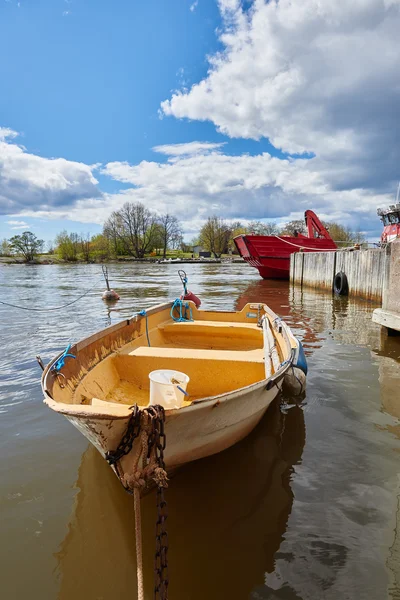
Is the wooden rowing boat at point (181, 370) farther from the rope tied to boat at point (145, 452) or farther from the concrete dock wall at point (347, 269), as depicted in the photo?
the concrete dock wall at point (347, 269)

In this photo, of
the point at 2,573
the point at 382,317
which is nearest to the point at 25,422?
the point at 2,573

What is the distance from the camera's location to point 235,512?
3.17m

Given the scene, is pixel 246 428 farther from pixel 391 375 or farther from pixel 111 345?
pixel 391 375

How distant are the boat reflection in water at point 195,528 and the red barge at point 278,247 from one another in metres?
22.7

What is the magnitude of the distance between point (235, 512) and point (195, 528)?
38cm

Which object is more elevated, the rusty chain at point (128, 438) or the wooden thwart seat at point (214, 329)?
the rusty chain at point (128, 438)

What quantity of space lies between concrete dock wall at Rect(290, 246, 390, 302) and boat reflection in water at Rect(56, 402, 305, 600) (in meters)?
6.76

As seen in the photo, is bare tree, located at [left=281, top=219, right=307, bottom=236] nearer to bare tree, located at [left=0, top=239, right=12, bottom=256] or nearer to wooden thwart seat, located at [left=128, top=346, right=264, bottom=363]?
bare tree, located at [left=0, top=239, right=12, bottom=256]

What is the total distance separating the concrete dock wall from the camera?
48.9 feet

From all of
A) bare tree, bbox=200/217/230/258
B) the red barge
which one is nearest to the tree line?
bare tree, bbox=200/217/230/258

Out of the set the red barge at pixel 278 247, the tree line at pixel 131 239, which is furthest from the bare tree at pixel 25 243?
the red barge at pixel 278 247

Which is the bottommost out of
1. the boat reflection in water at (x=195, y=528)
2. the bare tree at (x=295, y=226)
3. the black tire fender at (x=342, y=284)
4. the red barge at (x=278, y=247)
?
the boat reflection in water at (x=195, y=528)

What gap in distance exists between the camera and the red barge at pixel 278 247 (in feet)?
85.5

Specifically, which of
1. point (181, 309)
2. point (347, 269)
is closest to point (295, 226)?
point (347, 269)
